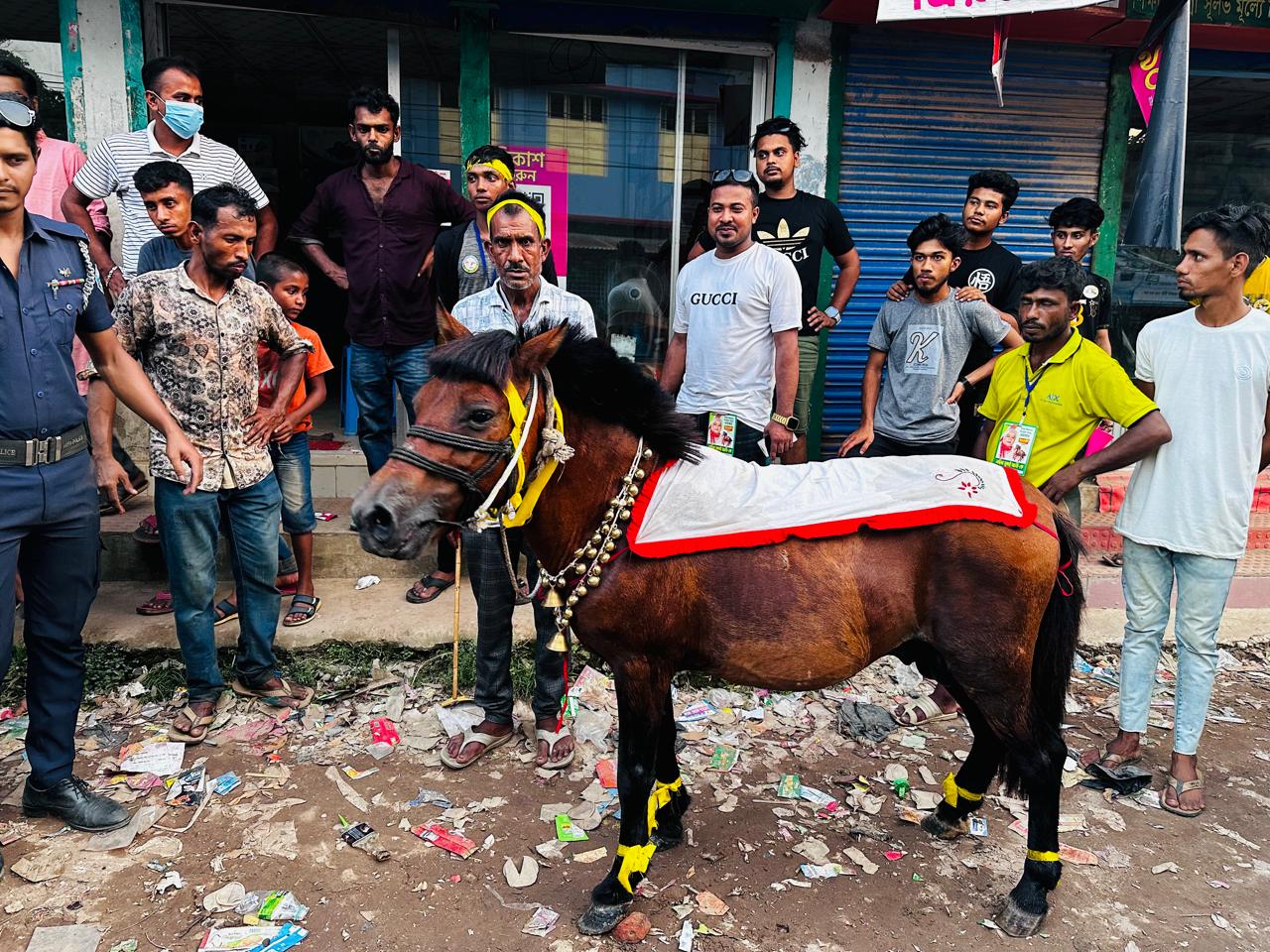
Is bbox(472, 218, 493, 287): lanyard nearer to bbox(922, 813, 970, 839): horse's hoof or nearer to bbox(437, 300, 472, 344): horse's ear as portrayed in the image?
bbox(437, 300, 472, 344): horse's ear

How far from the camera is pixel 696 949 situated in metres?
2.80

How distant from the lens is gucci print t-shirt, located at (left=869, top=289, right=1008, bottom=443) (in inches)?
182

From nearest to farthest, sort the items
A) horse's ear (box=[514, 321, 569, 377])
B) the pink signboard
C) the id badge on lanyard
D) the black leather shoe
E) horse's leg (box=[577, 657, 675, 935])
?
horse's ear (box=[514, 321, 569, 377]) → horse's leg (box=[577, 657, 675, 935]) → the black leather shoe → the id badge on lanyard → the pink signboard

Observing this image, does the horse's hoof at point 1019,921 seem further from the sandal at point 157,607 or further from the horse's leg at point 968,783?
the sandal at point 157,607

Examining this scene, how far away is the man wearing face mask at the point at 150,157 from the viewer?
4801 millimetres

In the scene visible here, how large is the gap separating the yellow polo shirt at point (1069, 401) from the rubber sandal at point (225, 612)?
171 inches

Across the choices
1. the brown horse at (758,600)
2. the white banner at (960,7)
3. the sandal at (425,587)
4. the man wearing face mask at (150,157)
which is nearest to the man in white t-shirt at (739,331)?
the brown horse at (758,600)

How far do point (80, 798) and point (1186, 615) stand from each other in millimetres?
4843

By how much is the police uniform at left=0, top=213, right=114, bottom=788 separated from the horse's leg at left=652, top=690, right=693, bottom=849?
243cm

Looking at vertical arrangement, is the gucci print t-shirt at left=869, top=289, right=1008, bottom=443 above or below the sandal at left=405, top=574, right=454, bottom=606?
above

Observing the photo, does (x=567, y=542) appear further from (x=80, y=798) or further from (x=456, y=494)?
(x=80, y=798)

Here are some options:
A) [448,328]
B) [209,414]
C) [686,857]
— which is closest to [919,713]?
[686,857]

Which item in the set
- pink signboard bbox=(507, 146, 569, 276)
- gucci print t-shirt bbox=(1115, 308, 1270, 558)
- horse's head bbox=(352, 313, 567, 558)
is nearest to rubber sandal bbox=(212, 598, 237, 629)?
horse's head bbox=(352, 313, 567, 558)

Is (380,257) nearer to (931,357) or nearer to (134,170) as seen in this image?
(134,170)
